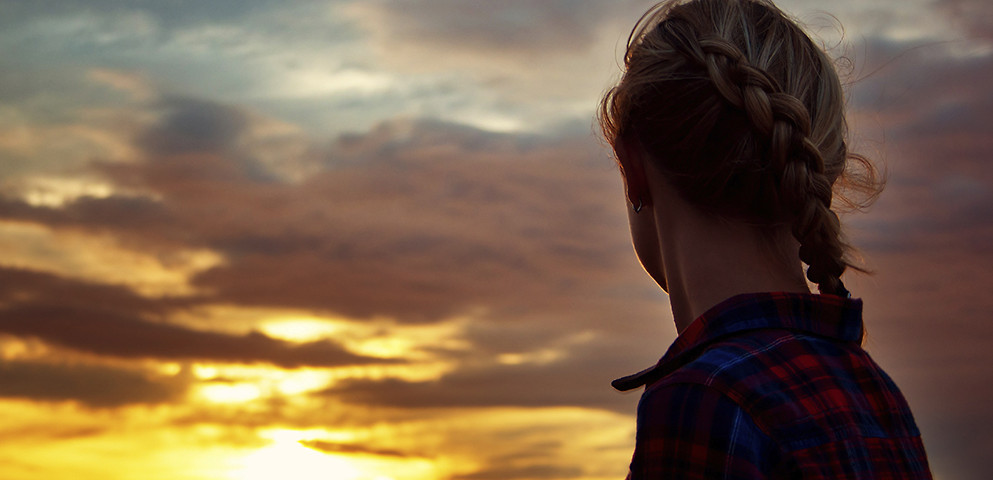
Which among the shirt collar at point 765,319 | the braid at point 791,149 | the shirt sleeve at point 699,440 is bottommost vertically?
the shirt sleeve at point 699,440

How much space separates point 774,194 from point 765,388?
0.61 meters

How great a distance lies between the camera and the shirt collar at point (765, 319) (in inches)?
86.0

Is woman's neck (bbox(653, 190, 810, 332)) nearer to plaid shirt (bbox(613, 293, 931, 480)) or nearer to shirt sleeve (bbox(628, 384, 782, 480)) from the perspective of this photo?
plaid shirt (bbox(613, 293, 931, 480))

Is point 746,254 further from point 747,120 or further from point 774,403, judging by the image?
point 774,403

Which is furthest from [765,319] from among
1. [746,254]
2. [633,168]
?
[633,168]

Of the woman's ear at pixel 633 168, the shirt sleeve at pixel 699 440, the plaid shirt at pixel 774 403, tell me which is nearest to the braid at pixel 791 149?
the plaid shirt at pixel 774 403

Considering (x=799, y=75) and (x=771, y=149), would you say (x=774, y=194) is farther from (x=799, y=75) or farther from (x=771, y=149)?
(x=799, y=75)

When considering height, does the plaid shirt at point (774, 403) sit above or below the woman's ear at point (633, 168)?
below

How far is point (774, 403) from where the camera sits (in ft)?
6.39

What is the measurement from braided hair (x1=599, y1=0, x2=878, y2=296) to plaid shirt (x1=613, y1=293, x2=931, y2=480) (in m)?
0.27

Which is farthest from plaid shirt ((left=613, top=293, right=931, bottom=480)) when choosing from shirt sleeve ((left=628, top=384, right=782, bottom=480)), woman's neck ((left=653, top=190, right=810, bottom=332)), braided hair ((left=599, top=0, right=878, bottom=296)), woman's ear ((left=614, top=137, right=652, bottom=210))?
woman's ear ((left=614, top=137, right=652, bottom=210))

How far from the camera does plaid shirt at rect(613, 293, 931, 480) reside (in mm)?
A: 1894

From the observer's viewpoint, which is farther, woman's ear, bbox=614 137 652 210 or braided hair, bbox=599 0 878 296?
woman's ear, bbox=614 137 652 210

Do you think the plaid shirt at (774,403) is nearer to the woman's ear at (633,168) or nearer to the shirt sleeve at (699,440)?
the shirt sleeve at (699,440)
